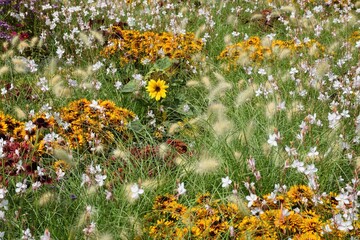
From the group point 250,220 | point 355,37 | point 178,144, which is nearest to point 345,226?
point 250,220

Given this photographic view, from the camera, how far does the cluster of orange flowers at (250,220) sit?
237 centimetres

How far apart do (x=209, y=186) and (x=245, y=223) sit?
76cm

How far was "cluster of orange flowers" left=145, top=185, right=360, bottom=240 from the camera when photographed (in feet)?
7.77

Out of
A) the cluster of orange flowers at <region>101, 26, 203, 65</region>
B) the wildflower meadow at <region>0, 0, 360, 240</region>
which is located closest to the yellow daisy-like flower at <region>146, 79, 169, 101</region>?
the wildflower meadow at <region>0, 0, 360, 240</region>

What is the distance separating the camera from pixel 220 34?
6.40m

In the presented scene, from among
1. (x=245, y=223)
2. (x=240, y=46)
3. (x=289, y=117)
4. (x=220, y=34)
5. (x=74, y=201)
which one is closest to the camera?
(x=245, y=223)

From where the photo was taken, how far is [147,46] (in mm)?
5145

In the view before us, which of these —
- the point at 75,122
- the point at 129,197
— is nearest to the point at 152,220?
the point at 129,197

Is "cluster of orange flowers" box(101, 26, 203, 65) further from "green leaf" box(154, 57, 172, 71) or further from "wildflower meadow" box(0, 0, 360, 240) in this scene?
"green leaf" box(154, 57, 172, 71)

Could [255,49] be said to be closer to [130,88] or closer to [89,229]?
[130,88]

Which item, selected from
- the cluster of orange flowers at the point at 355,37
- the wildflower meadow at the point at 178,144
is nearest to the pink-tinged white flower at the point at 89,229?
the wildflower meadow at the point at 178,144

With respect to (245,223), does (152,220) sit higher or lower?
lower

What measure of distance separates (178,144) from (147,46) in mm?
1802

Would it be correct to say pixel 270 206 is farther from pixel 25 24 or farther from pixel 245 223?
pixel 25 24
